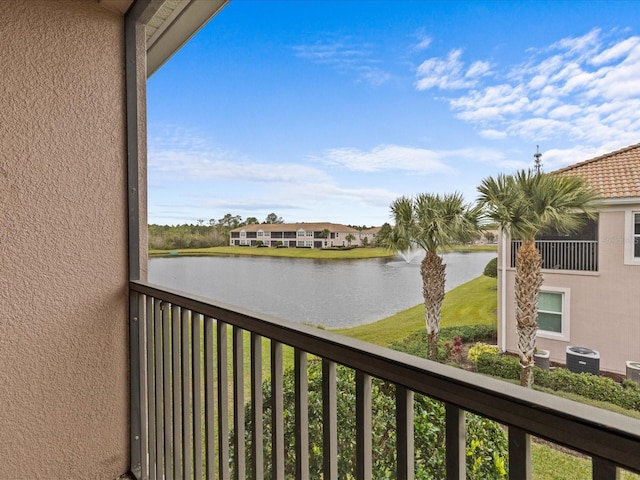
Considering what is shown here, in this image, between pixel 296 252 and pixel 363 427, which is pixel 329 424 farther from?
pixel 296 252

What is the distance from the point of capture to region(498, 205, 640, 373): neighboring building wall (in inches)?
27.0

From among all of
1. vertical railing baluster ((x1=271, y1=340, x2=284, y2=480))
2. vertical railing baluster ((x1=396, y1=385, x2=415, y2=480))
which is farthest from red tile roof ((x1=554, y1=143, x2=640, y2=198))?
vertical railing baluster ((x1=271, y1=340, x2=284, y2=480))

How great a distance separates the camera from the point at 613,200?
2.27 ft

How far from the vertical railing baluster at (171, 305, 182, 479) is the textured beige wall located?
0.50 m

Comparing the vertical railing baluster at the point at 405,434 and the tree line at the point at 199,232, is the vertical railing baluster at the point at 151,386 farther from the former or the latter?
the vertical railing baluster at the point at 405,434

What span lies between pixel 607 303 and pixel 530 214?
204mm

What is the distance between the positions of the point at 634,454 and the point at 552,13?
0.79 metres

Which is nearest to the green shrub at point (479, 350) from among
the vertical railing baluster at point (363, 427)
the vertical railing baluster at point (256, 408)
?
the vertical railing baluster at point (363, 427)

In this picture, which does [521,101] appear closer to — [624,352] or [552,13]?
[552,13]

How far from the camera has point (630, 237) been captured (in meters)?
0.67

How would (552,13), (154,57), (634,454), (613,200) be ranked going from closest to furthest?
(634,454) → (613,200) → (552,13) → (154,57)


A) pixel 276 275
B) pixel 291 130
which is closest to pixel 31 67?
pixel 291 130

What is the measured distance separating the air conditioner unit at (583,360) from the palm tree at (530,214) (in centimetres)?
7

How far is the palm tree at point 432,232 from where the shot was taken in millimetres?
898
